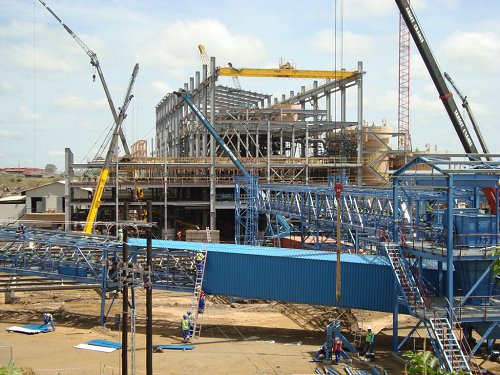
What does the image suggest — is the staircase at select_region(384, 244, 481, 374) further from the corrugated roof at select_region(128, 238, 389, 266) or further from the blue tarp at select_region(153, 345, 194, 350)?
the blue tarp at select_region(153, 345, 194, 350)

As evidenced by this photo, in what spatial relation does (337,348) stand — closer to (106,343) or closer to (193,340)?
(193,340)

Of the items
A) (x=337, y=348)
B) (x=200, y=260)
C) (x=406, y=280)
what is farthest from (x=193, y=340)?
(x=406, y=280)

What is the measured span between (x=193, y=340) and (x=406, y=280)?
866 centimetres

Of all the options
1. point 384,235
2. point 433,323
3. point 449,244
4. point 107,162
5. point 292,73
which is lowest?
point 433,323

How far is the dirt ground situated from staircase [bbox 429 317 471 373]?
2.03m

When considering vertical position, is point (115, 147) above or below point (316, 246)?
above

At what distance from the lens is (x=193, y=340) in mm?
21984

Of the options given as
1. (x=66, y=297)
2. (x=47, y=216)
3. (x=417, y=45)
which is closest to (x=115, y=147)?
(x=47, y=216)

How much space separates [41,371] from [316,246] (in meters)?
19.6

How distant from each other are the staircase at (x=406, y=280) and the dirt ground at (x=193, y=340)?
2258 millimetres

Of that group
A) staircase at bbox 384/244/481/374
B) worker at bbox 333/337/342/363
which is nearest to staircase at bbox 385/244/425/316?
staircase at bbox 384/244/481/374

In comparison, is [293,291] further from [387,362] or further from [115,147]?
[115,147]

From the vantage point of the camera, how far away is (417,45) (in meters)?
29.0

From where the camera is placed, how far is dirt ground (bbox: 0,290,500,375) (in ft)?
61.4
